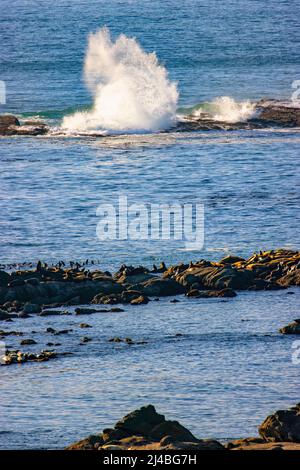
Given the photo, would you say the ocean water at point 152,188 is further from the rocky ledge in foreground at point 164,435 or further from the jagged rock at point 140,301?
the rocky ledge in foreground at point 164,435

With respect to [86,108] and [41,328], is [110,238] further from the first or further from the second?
[86,108]

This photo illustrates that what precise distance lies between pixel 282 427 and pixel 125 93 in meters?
63.7

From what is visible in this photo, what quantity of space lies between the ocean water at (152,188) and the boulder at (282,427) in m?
2.11

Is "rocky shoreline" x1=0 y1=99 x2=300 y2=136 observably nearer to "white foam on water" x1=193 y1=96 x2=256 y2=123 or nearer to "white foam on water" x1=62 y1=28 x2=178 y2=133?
"white foam on water" x1=193 y1=96 x2=256 y2=123

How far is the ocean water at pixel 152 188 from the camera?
3859 centimetres

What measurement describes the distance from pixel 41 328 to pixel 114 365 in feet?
15.8

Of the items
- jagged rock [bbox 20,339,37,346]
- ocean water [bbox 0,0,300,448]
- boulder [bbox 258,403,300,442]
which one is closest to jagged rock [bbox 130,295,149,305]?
ocean water [bbox 0,0,300,448]

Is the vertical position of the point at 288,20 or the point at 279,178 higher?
the point at 288,20

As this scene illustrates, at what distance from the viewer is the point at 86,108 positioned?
319ft

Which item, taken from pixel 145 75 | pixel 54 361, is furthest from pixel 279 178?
pixel 54 361

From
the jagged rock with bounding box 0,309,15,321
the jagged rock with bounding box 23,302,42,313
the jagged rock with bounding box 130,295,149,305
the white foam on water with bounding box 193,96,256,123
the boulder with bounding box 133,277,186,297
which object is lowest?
the jagged rock with bounding box 0,309,15,321

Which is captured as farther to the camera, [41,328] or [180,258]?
[180,258]

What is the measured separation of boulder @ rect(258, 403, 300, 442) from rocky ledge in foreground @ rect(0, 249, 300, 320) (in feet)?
50.8

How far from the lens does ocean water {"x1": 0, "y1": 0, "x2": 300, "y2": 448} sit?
38.6 m
